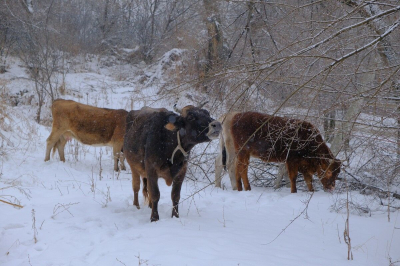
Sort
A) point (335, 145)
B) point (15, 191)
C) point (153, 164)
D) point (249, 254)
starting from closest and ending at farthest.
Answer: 1. point (249, 254)
2. point (153, 164)
3. point (15, 191)
4. point (335, 145)

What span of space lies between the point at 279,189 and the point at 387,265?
14.8 feet

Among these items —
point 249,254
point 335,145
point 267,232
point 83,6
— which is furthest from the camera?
point 83,6

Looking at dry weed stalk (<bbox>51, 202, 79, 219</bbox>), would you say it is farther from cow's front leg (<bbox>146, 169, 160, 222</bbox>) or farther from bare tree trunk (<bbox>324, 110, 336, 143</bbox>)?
bare tree trunk (<bbox>324, 110, 336, 143</bbox>)

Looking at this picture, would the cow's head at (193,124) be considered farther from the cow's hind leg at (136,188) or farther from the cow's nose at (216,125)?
the cow's hind leg at (136,188)

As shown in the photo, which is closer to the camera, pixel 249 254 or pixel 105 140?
pixel 249 254

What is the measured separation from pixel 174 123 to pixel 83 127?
5.58m

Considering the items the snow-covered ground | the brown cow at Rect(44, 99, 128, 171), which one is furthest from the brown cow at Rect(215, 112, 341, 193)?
the brown cow at Rect(44, 99, 128, 171)

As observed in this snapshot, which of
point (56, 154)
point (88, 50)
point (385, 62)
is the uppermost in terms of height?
point (88, 50)

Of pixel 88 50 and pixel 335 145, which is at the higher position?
pixel 88 50

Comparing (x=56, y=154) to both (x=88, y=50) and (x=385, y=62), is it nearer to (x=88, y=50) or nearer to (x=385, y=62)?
(x=385, y=62)

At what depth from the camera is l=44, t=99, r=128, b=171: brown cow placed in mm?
10297

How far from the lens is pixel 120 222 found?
207 inches

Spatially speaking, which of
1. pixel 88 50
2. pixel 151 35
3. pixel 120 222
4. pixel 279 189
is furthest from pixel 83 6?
pixel 120 222

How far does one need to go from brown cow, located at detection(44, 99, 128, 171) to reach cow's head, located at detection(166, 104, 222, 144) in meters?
5.03
